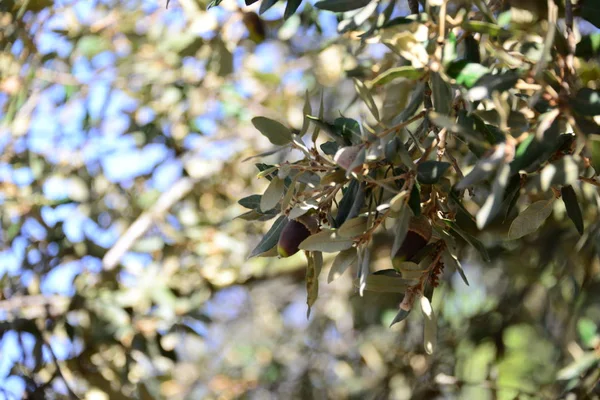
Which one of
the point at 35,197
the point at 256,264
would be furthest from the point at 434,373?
the point at 35,197

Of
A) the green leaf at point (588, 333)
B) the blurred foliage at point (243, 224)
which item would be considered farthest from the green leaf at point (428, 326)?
the green leaf at point (588, 333)

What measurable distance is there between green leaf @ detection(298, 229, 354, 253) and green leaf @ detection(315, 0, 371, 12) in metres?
0.26

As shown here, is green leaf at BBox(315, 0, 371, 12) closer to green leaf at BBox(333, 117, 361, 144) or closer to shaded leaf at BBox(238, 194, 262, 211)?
green leaf at BBox(333, 117, 361, 144)

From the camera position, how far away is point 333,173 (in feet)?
2.82

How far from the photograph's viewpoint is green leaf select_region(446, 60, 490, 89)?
2.54 ft

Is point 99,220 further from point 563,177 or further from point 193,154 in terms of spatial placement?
point 563,177

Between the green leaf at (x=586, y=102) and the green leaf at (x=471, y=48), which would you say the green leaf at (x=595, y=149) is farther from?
the green leaf at (x=471, y=48)

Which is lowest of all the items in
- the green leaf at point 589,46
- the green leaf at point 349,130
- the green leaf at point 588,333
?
the green leaf at point 588,333

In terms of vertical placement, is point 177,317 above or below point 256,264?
above

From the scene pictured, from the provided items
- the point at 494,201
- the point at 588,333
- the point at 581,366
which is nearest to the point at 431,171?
the point at 494,201

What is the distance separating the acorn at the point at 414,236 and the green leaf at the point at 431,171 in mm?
63

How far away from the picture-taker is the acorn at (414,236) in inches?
33.7

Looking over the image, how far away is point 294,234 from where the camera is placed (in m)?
0.89

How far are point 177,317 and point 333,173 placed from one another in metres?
1.27
